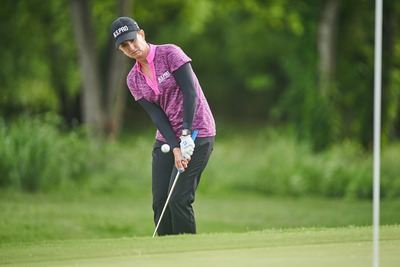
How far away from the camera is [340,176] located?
1545cm

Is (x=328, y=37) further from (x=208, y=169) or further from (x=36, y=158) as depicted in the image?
(x=36, y=158)

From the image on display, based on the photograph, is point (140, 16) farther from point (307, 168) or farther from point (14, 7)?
point (307, 168)

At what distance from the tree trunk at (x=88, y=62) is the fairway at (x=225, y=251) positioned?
A: 12.7 meters

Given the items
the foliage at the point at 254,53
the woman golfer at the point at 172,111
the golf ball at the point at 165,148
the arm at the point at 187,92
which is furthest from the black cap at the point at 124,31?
the foliage at the point at 254,53

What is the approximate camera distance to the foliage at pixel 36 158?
1452 cm

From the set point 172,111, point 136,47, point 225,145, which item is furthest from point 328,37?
point 136,47

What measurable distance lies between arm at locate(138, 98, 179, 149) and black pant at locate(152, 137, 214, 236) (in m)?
0.21

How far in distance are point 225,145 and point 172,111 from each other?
14.7 meters

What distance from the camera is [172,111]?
717 cm

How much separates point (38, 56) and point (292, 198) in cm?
1437

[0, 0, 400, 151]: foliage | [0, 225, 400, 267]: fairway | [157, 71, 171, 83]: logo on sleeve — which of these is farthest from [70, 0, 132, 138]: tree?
[0, 225, 400, 267]: fairway

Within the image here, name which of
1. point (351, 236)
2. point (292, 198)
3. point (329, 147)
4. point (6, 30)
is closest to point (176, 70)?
point (351, 236)

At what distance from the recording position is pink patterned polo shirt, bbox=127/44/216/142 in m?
7.00

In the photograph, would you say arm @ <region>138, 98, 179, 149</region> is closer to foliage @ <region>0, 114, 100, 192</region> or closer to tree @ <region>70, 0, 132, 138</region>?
foliage @ <region>0, 114, 100, 192</region>
